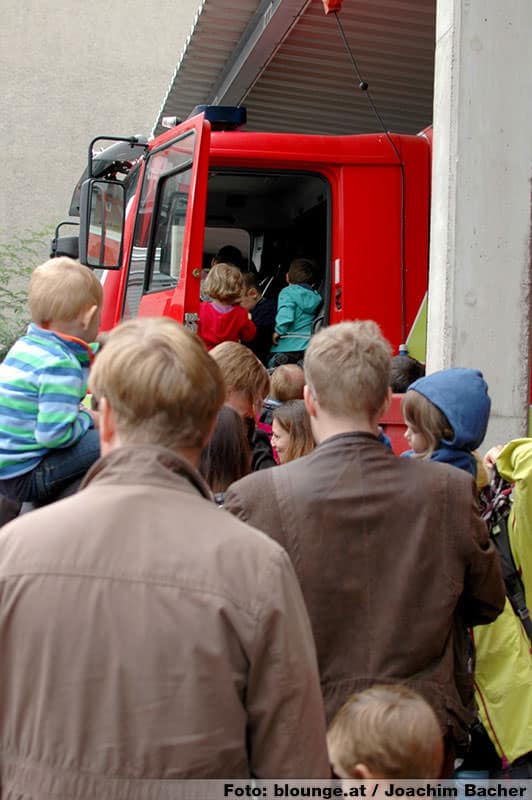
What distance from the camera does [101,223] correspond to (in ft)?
19.9

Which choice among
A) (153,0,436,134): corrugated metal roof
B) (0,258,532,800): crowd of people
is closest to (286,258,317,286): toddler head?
(153,0,436,134): corrugated metal roof

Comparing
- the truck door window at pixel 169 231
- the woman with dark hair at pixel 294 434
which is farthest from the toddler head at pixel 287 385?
the truck door window at pixel 169 231

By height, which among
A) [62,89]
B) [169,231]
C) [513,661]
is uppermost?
[62,89]

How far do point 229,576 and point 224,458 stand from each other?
1562mm

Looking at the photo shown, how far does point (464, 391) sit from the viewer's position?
2746 millimetres

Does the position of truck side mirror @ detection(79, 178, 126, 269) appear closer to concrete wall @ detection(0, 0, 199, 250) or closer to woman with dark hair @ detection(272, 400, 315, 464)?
woman with dark hair @ detection(272, 400, 315, 464)

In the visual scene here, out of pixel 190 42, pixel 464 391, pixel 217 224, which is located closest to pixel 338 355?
pixel 464 391

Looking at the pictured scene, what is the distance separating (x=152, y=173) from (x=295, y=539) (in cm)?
440

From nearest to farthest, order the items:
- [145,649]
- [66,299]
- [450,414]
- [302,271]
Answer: [145,649] < [450,414] < [66,299] < [302,271]

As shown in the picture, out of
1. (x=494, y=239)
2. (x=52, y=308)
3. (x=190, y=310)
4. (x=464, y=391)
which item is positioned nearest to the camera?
(x=464, y=391)

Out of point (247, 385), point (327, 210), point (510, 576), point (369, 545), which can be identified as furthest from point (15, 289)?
point (369, 545)

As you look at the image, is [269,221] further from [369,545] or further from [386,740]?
[386,740]

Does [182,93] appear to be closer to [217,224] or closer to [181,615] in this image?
[217,224]

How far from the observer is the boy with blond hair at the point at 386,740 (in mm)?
1839
